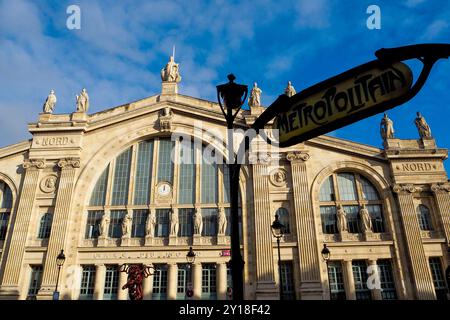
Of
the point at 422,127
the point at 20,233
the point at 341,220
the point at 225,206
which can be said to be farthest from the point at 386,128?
the point at 20,233

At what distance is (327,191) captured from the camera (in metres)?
32.9

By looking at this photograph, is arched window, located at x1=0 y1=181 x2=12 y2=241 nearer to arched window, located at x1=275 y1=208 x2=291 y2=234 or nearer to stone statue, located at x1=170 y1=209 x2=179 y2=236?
stone statue, located at x1=170 y1=209 x2=179 y2=236

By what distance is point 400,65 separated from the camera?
427 centimetres

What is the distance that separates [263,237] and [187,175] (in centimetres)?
906

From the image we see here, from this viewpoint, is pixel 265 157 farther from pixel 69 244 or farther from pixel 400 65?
pixel 400 65

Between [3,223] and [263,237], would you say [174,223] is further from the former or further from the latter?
[3,223]

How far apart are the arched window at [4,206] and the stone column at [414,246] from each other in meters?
34.1

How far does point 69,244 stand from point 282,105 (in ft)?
102

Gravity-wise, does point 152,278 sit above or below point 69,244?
below

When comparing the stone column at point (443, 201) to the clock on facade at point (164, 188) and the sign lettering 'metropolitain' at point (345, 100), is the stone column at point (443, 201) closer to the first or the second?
the clock on facade at point (164, 188)
